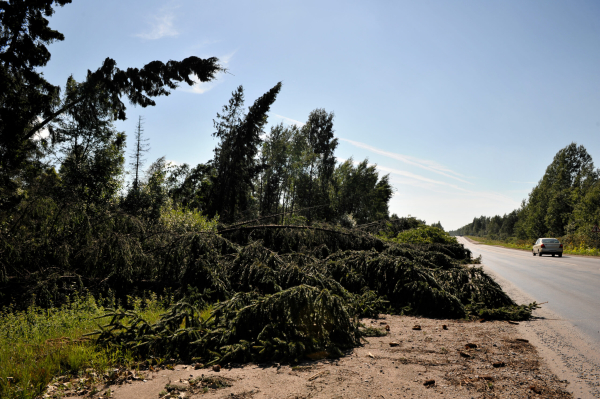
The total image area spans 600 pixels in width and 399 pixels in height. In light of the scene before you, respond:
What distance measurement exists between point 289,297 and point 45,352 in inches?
111

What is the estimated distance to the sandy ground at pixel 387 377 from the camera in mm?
3080

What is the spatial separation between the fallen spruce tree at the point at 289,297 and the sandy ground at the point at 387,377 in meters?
0.31

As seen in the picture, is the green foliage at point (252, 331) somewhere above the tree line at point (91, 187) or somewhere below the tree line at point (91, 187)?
below

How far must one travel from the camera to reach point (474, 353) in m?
4.16

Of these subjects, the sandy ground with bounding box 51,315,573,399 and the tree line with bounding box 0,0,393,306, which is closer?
the sandy ground with bounding box 51,315,573,399

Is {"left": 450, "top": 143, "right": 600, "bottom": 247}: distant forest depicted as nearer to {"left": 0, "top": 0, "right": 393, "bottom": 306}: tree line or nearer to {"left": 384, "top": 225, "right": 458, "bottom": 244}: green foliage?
{"left": 384, "top": 225, "right": 458, "bottom": 244}: green foliage

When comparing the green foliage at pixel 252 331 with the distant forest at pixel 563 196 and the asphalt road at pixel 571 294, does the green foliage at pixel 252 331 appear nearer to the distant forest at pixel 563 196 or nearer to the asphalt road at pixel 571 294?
the asphalt road at pixel 571 294

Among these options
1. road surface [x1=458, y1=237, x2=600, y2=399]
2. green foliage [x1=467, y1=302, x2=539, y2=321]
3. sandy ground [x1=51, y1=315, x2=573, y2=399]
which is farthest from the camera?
green foliage [x1=467, y1=302, x2=539, y2=321]

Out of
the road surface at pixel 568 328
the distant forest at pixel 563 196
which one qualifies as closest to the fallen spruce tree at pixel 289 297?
the road surface at pixel 568 328

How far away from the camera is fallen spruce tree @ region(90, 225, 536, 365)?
13.5ft

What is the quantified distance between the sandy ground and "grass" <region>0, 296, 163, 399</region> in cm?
55

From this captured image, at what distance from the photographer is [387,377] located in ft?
11.3

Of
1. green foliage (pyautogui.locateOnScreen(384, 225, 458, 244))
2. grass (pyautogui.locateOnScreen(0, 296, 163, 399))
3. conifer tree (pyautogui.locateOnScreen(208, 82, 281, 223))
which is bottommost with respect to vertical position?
grass (pyautogui.locateOnScreen(0, 296, 163, 399))

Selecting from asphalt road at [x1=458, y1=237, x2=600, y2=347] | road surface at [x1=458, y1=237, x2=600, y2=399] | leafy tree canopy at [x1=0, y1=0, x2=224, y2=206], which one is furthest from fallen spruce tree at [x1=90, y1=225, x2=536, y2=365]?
leafy tree canopy at [x1=0, y1=0, x2=224, y2=206]
